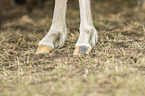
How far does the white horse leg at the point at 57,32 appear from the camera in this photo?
2002 millimetres

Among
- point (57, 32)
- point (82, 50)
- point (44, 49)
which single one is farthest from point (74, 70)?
point (57, 32)

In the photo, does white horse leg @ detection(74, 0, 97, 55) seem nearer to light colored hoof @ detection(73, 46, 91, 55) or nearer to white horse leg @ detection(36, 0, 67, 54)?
light colored hoof @ detection(73, 46, 91, 55)

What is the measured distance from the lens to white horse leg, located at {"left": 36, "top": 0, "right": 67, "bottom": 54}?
2002 millimetres

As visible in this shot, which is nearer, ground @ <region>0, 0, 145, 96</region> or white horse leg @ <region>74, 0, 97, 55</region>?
ground @ <region>0, 0, 145, 96</region>

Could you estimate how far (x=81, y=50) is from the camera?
1.81 metres

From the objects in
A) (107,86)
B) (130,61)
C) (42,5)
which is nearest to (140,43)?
(130,61)

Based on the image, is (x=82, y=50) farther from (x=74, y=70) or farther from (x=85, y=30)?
(x=74, y=70)

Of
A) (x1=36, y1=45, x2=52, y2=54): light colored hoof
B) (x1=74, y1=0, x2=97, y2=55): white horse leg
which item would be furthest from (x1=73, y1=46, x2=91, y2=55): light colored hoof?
(x1=36, y1=45, x2=52, y2=54): light colored hoof

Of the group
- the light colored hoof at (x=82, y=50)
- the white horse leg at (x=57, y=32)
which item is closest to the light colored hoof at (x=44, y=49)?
the white horse leg at (x=57, y=32)

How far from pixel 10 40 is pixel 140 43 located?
1641mm

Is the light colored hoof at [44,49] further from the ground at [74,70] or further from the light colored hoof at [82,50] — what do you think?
the light colored hoof at [82,50]

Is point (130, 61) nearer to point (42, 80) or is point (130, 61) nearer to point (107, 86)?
point (107, 86)

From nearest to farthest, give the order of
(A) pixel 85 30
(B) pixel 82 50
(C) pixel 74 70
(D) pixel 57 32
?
(C) pixel 74 70, (B) pixel 82 50, (A) pixel 85 30, (D) pixel 57 32

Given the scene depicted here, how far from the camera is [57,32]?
7.01 ft
